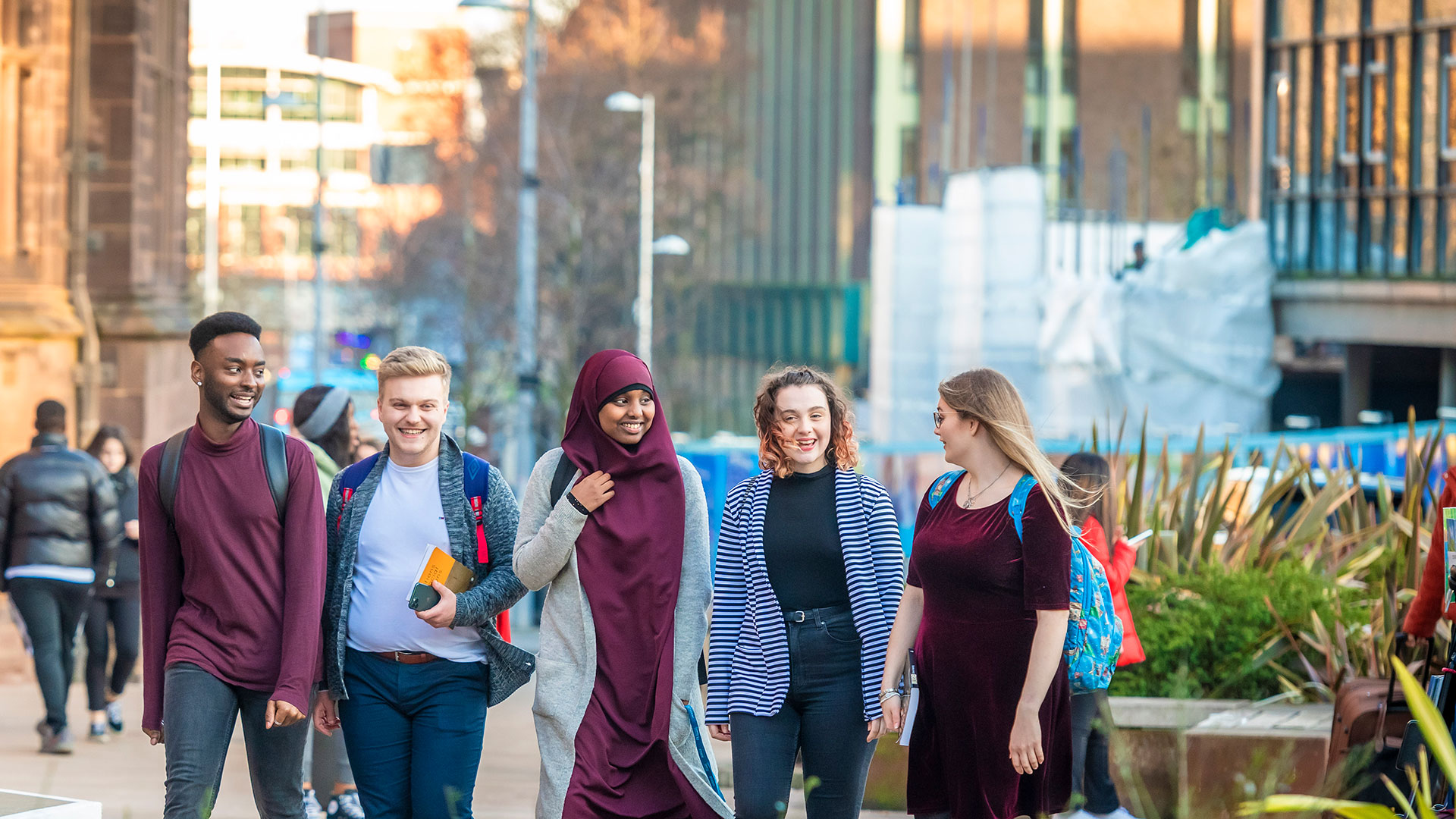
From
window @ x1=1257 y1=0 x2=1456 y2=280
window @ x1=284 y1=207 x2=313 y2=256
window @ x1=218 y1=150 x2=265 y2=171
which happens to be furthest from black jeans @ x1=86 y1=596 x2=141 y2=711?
window @ x1=218 y1=150 x2=265 y2=171

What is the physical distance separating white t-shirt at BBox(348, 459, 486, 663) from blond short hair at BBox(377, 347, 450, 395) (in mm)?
262

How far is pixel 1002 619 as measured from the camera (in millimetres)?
4445

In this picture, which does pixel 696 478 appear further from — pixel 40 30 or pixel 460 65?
pixel 460 65

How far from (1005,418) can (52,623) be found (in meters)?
5.69

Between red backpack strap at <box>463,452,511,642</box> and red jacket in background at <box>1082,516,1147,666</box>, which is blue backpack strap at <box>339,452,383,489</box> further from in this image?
red jacket in background at <box>1082,516,1147,666</box>

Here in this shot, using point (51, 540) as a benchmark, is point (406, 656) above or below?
above

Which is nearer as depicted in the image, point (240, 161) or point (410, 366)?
point (410, 366)

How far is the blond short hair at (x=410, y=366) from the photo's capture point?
4723 mm

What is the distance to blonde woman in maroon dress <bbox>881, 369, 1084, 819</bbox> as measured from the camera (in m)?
4.36

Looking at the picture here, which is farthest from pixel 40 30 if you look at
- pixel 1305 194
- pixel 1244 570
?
pixel 1305 194

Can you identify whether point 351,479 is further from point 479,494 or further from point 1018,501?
point 1018,501

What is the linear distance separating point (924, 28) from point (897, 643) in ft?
147

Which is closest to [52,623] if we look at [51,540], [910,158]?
[51,540]

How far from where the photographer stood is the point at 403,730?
470cm
